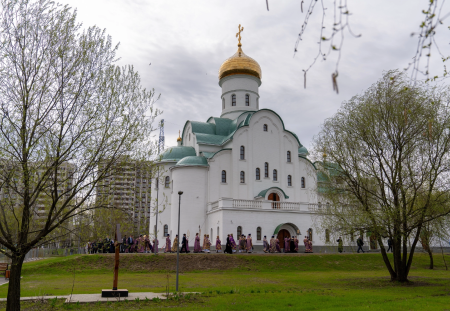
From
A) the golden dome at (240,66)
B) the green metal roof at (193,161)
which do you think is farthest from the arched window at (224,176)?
the golden dome at (240,66)

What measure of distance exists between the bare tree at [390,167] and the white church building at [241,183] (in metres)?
13.3

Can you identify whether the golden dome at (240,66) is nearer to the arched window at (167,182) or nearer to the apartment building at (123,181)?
the arched window at (167,182)

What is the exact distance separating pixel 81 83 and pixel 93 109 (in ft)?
2.48

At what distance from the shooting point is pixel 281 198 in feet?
109

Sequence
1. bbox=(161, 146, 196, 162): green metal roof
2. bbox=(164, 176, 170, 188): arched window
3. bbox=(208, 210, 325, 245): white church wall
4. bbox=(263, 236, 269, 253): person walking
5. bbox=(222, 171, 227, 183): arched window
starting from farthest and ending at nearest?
bbox=(161, 146, 196, 162): green metal roof → bbox=(164, 176, 170, 188): arched window → bbox=(222, 171, 227, 183): arched window → bbox=(208, 210, 325, 245): white church wall → bbox=(263, 236, 269, 253): person walking

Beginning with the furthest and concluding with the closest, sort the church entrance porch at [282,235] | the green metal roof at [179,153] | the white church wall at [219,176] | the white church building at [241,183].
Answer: the green metal roof at [179,153] < the white church wall at [219,176] < the church entrance porch at [282,235] < the white church building at [241,183]

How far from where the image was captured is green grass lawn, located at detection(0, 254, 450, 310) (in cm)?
1097

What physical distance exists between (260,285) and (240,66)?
27756mm

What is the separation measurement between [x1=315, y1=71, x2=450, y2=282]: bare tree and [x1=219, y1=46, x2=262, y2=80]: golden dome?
76.3 feet

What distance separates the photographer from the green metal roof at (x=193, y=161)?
111 ft

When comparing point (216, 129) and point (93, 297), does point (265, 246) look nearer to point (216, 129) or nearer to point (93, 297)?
point (216, 129)

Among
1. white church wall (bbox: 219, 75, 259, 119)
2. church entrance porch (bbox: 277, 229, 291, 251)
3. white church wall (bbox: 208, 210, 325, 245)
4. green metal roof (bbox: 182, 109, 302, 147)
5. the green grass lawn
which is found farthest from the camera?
white church wall (bbox: 219, 75, 259, 119)

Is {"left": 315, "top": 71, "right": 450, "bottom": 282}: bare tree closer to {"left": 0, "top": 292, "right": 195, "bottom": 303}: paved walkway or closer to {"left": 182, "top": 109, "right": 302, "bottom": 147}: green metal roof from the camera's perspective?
{"left": 0, "top": 292, "right": 195, "bottom": 303}: paved walkway

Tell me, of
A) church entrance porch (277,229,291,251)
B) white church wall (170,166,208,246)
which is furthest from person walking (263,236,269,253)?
white church wall (170,166,208,246)
